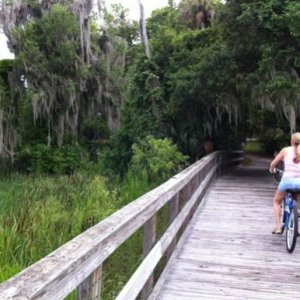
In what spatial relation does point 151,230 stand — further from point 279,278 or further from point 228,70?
point 228,70

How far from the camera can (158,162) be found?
1439 cm

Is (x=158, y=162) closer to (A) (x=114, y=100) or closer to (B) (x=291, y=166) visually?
(B) (x=291, y=166)

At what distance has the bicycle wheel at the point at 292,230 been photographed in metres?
→ 5.43

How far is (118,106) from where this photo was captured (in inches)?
1028

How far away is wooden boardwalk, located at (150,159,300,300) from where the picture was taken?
13.8 feet

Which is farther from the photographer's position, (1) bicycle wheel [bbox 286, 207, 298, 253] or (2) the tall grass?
(1) bicycle wheel [bbox 286, 207, 298, 253]

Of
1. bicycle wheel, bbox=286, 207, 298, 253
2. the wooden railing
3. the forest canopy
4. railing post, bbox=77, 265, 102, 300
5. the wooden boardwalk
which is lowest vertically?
the wooden boardwalk

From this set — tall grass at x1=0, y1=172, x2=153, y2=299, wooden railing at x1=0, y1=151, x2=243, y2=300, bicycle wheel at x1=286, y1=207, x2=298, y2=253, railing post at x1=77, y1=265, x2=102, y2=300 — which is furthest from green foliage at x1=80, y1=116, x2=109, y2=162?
railing post at x1=77, y1=265, x2=102, y2=300

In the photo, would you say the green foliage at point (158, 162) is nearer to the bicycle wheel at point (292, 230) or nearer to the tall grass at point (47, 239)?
the tall grass at point (47, 239)

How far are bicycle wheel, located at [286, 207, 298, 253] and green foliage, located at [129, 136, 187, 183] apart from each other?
8321mm

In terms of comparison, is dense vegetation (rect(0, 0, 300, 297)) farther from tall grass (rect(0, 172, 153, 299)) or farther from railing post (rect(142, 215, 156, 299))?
railing post (rect(142, 215, 156, 299))

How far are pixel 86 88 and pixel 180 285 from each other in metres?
21.7

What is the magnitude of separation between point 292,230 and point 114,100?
21.2m

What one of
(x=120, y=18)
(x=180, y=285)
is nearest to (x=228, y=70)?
(x=180, y=285)
